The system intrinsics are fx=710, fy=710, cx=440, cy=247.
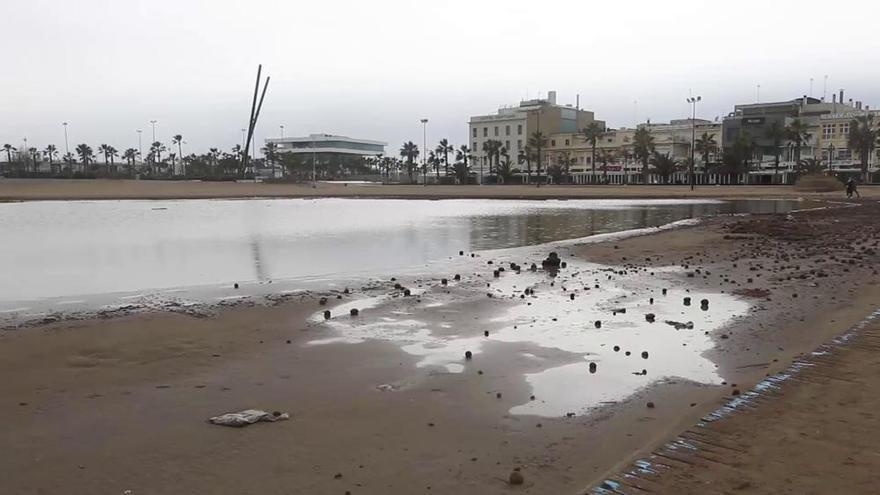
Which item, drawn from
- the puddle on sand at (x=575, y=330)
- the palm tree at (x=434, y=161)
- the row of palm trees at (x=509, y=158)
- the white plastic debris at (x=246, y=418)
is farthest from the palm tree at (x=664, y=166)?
the white plastic debris at (x=246, y=418)

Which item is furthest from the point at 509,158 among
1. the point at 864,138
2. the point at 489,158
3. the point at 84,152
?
the point at 84,152

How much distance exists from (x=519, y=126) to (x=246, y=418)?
446 feet

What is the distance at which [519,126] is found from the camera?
13875 cm

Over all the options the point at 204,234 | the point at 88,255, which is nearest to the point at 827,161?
the point at 204,234

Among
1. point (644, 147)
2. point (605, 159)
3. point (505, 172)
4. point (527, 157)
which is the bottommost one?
point (505, 172)

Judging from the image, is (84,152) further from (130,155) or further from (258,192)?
(258,192)

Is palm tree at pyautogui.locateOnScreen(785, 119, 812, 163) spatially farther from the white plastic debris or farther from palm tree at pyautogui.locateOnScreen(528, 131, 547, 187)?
the white plastic debris

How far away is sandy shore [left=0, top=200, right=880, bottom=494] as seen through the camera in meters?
5.19

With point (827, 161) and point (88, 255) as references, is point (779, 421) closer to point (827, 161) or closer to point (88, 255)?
point (88, 255)

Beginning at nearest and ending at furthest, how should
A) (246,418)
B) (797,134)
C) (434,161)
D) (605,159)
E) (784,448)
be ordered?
(784,448) → (246,418) → (797,134) → (605,159) → (434,161)

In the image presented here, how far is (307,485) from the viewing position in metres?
5.00

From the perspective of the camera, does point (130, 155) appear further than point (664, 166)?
Yes

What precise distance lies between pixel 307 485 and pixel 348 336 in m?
Result: 4.98

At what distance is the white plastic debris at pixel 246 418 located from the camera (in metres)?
6.24
